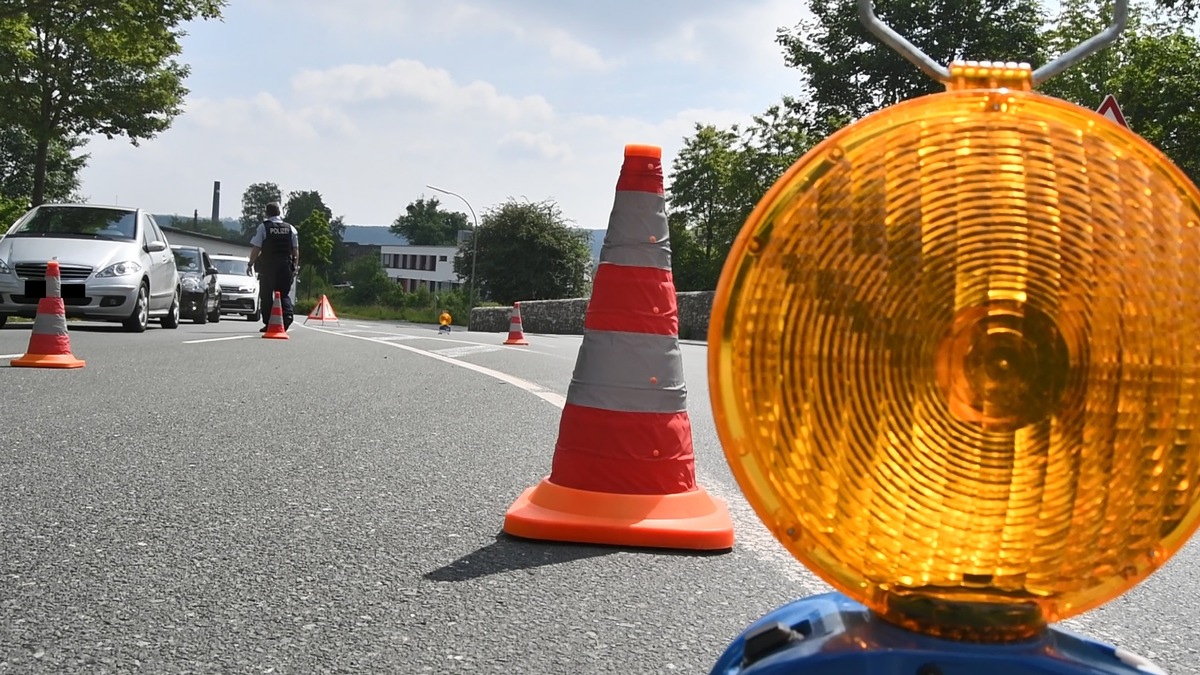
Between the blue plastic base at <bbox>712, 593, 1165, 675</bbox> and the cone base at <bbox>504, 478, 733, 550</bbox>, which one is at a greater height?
the blue plastic base at <bbox>712, 593, 1165, 675</bbox>

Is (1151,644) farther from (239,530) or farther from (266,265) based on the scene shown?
(266,265)

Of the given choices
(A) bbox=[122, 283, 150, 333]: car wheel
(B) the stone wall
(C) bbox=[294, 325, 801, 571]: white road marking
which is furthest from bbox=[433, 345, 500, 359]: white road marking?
(B) the stone wall

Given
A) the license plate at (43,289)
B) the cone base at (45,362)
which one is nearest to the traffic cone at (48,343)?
the cone base at (45,362)

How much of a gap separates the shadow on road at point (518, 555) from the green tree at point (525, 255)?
75.8 meters

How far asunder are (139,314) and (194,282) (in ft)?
24.2

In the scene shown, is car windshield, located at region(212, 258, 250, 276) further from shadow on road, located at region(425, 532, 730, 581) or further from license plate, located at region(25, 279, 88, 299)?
shadow on road, located at region(425, 532, 730, 581)

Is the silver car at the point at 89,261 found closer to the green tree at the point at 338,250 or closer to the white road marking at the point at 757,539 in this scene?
the white road marking at the point at 757,539

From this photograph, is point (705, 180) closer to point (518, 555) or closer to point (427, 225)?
point (518, 555)

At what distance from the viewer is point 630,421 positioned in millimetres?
3838

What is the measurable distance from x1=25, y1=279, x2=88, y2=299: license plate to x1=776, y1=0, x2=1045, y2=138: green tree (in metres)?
38.2

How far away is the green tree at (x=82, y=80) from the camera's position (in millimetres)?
26845

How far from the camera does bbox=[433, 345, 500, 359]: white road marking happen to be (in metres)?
13.7

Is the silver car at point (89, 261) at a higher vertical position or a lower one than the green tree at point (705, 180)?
lower

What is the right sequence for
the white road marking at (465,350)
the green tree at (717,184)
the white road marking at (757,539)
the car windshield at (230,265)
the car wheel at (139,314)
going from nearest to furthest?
the white road marking at (757,539) < the white road marking at (465,350) < the car wheel at (139,314) < the car windshield at (230,265) < the green tree at (717,184)
